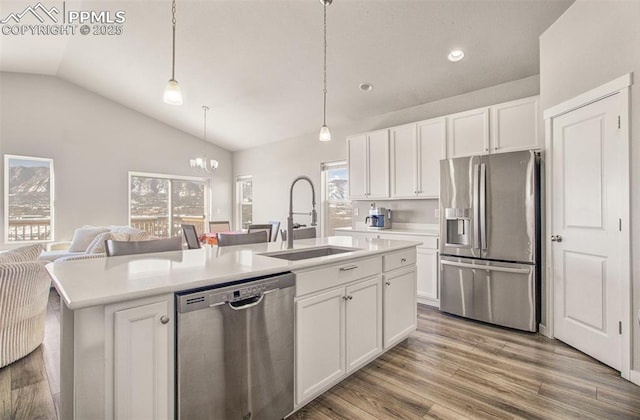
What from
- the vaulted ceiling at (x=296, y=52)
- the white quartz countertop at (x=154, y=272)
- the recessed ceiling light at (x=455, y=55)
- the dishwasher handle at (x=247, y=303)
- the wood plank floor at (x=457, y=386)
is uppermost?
the vaulted ceiling at (x=296, y=52)

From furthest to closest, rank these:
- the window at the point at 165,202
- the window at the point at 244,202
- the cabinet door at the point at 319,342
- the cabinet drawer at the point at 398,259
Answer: the window at the point at 244,202, the window at the point at 165,202, the cabinet drawer at the point at 398,259, the cabinet door at the point at 319,342

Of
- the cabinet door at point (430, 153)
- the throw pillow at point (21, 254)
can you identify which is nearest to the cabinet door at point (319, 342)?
the cabinet door at point (430, 153)

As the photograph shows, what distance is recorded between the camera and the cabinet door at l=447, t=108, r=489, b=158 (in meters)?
3.47

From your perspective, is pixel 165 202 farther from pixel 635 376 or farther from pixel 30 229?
pixel 635 376

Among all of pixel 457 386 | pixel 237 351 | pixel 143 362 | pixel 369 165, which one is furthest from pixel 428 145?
pixel 143 362

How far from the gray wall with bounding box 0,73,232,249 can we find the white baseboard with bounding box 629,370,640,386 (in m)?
7.46

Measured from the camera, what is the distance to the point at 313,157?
5836 millimetres

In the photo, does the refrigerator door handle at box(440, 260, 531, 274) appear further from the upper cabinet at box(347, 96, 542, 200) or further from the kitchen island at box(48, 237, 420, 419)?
→ the kitchen island at box(48, 237, 420, 419)

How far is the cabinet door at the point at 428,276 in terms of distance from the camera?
143 inches

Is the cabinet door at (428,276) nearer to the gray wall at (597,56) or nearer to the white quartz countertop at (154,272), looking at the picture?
the gray wall at (597,56)

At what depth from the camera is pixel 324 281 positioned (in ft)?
6.06

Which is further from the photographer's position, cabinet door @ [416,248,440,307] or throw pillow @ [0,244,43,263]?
cabinet door @ [416,248,440,307]

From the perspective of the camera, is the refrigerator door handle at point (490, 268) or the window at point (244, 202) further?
the window at point (244, 202)

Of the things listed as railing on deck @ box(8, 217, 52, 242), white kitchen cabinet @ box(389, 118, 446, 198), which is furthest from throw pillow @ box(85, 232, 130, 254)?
white kitchen cabinet @ box(389, 118, 446, 198)
